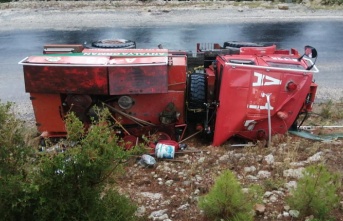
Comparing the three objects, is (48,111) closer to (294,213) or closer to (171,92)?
(171,92)

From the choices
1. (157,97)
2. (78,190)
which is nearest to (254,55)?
(157,97)

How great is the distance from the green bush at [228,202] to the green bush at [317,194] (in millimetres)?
506

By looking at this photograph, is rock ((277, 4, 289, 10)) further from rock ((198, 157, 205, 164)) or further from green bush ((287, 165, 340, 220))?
green bush ((287, 165, 340, 220))

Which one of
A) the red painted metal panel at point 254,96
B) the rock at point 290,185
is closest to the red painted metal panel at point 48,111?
the red painted metal panel at point 254,96

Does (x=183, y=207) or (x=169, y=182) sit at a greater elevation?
(x=183, y=207)

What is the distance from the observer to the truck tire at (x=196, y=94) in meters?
6.64

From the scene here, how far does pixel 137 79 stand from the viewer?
6.27m

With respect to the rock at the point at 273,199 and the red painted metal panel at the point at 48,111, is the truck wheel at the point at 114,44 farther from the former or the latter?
the rock at the point at 273,199

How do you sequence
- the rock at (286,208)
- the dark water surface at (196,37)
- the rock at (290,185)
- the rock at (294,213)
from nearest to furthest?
the rock at (294,213) < the rock at (286,208) < the rock at (290,185) < the dark water surface at (196,37)

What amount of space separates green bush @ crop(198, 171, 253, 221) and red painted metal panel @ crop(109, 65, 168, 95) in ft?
8.21

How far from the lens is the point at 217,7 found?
63.9 ft

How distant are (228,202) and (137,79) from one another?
9.04ft

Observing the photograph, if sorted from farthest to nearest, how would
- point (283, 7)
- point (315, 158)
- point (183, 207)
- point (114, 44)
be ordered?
point (283, 7)
point (114, 44)
point (315, 158)
point (183, 207)

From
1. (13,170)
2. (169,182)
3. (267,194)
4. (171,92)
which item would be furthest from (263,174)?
(13,170)
